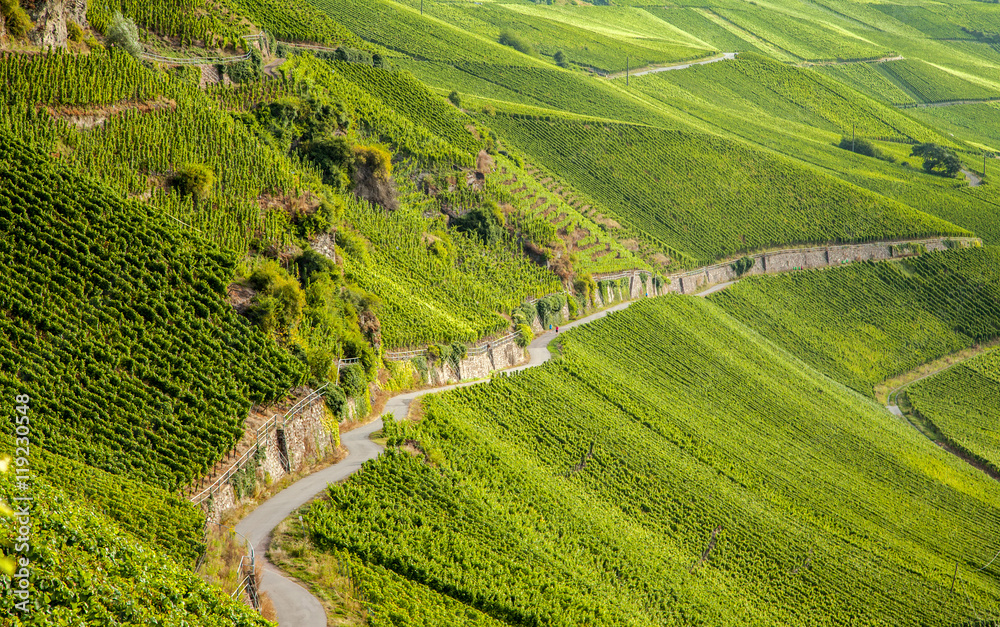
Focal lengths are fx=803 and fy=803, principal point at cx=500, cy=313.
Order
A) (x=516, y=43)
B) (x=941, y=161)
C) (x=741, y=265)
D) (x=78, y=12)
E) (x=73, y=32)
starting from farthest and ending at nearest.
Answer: (x=516, y=43) < (x=941, y=161) < (x=741, y=265) < (x=78, y=12) < (x=73, y=32)

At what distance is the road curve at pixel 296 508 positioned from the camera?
31.0 meters

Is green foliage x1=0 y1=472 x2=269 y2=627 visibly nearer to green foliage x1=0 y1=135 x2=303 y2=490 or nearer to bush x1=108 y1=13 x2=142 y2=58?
green foliage x1=0 y1=135 x2=303 y2=490

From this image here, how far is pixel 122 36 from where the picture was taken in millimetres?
54688

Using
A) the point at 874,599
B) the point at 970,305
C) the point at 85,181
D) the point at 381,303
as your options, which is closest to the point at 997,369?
the point at 970,305

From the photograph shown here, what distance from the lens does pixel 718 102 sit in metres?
183

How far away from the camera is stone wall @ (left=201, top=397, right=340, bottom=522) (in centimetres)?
3572

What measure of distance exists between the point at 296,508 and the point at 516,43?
503ft

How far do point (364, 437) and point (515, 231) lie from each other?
40.4m

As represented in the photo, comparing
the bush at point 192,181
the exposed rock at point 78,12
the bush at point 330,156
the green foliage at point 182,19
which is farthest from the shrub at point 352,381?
the green foliage at point 182,19

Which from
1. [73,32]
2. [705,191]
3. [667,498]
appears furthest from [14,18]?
[705,191]

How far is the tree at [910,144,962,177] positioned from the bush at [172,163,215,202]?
15390 cm

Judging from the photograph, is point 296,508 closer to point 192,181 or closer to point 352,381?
point 352,381

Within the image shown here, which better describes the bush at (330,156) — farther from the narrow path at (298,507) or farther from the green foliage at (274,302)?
the narrow path at (298,507)

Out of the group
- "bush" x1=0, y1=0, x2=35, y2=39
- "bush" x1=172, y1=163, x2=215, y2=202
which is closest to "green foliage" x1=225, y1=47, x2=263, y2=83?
"bush" x1=0, y1=0, x2=35, y2=39
